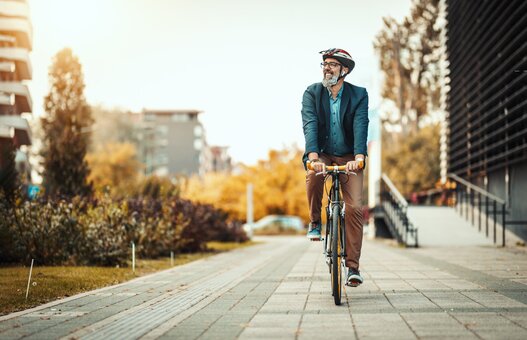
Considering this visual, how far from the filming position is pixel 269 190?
5588 centimetres

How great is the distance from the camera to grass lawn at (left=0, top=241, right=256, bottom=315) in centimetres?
823

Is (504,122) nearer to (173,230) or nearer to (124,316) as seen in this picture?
(173,230)

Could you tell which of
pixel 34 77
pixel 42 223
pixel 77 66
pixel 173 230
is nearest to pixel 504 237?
pixel 173 230

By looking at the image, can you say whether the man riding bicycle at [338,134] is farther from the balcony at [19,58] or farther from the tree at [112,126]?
the tree at [112,126]

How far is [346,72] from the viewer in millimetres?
7793

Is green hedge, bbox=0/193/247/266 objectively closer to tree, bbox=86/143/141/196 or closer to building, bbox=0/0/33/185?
building, bbox=0/0/33/185

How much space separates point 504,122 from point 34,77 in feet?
99.9

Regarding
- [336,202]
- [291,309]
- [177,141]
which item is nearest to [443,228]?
[336,202]

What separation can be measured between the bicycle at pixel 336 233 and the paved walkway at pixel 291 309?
0.23m

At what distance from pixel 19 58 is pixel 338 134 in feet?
115

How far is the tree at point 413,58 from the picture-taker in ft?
160

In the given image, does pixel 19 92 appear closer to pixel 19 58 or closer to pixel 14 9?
pixel 19 58

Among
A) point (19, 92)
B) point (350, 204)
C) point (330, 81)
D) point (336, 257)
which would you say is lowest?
point (336, 257)

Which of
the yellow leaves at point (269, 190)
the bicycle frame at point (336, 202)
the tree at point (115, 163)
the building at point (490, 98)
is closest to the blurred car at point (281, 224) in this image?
the yellow leaves at point (269, 190)
